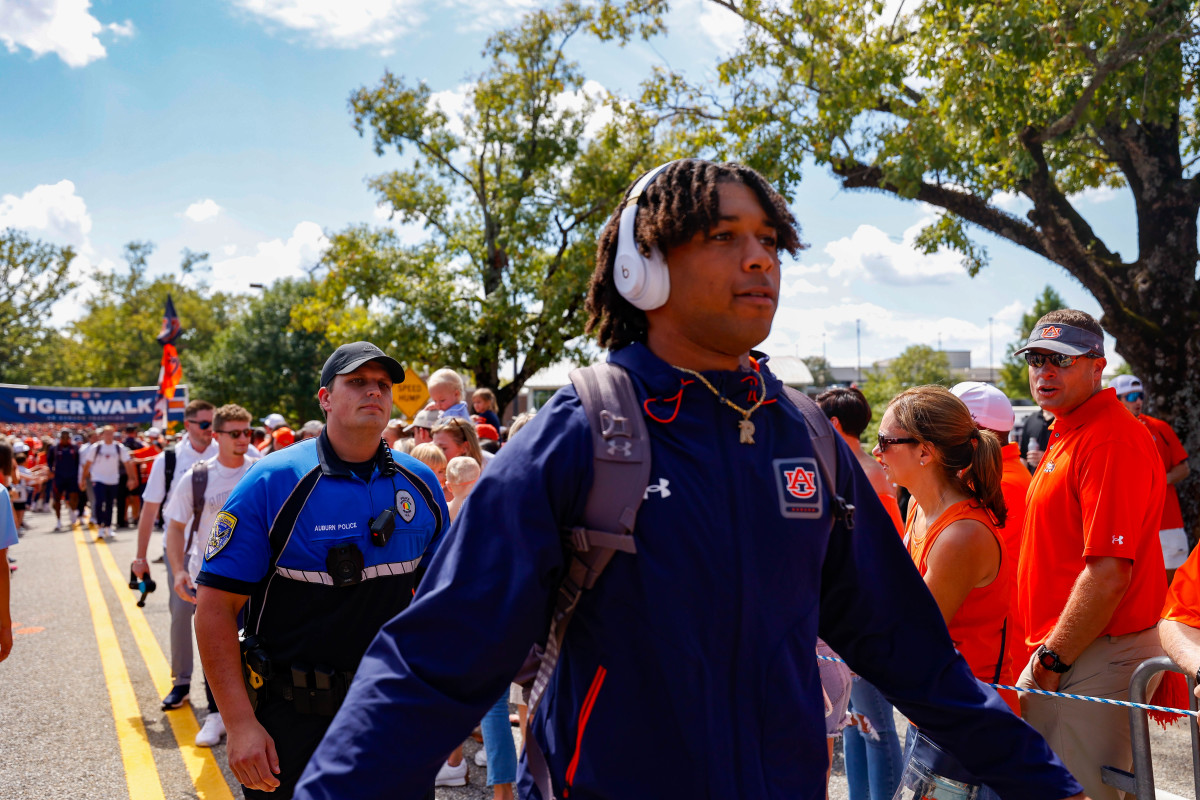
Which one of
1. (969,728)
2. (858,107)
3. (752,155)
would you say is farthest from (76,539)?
(969,728)

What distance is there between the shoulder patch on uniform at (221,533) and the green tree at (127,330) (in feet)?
176

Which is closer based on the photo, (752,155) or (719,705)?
(719,705)

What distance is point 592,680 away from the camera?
Answer: 1.40 meters

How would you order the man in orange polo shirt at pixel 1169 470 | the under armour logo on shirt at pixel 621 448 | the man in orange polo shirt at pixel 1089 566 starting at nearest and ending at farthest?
the under armour logo on shirt at pixel 621 448 < the man in orange polo shirt at pixel 1089 566 < the man in orange polo shirt at pixel 1169 470

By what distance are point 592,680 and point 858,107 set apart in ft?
34.7

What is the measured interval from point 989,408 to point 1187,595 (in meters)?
1.56

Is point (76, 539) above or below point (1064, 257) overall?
below

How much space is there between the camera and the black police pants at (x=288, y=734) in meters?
2.88

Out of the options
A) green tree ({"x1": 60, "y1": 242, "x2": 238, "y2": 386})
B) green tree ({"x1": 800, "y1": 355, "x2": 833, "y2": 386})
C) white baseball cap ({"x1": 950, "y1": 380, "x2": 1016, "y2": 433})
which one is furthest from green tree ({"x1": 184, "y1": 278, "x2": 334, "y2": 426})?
green tree ({"x1": 800, "y1": 355, "x2": 833, "y2": 386})

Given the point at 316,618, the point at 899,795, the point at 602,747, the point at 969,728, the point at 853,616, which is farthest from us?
the point at 316,618

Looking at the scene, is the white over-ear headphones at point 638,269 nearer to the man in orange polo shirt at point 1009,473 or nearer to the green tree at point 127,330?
the man in orange polo shirt at point 1009,473

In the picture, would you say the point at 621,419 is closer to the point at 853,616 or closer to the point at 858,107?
the point at 853,616

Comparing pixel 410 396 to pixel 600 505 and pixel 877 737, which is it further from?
pixel 600 505

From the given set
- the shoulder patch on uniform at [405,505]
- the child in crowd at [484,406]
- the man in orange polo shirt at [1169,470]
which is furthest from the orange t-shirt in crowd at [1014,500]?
the child in crowd at [484,406]
